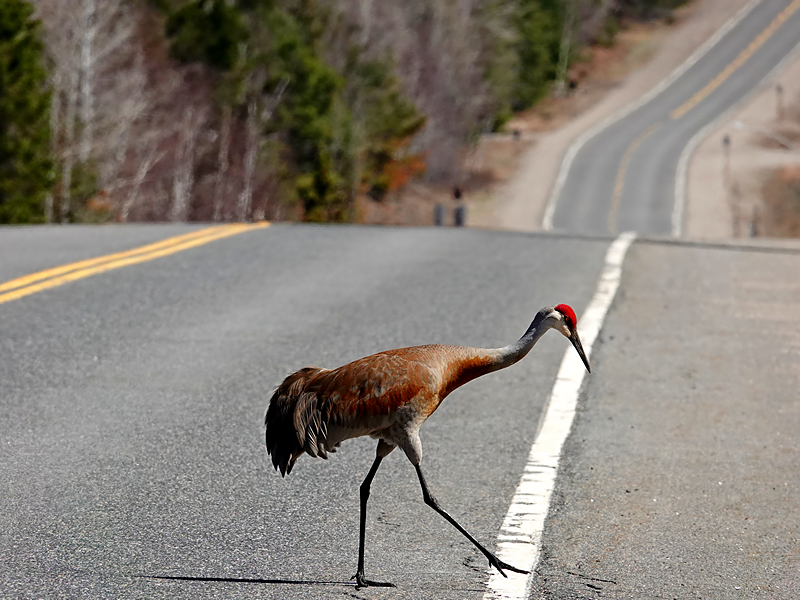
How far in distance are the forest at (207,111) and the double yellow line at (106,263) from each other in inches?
820

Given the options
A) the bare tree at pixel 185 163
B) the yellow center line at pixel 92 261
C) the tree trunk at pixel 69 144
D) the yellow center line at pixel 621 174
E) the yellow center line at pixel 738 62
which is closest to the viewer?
the yellow center line at pixel 92 261

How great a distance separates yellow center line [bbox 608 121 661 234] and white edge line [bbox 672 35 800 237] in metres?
3.35

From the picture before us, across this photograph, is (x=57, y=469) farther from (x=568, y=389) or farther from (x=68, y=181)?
(x=68, y=181)

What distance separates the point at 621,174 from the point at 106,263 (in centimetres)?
6432

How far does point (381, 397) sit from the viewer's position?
3.89 metres

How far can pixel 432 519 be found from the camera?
4.84m

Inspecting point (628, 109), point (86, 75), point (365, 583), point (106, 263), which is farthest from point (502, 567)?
point (628, 109)

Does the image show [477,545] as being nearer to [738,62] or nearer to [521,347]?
[521,347]

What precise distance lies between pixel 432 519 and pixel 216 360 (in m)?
3.15

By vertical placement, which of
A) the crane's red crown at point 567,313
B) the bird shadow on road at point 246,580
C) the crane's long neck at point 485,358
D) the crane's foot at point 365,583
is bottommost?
the bird shadow on road at point 246,580

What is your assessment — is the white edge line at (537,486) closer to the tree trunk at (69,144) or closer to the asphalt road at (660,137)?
the tree trunk at (69,144)

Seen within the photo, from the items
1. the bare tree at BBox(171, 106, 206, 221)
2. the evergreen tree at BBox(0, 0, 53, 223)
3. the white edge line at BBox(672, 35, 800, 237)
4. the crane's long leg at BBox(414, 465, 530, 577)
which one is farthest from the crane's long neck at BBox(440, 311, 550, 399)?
the white edge line at BBox(672, 35, 800, 237)

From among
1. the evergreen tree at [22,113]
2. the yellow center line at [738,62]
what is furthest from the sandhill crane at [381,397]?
the yellow center line at [738,62]

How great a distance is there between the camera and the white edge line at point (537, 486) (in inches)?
163
